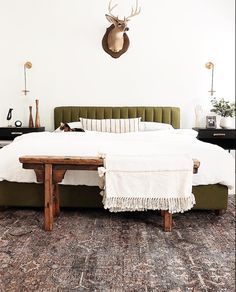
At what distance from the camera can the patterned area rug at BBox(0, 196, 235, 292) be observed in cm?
150

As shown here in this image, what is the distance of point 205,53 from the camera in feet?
13.4

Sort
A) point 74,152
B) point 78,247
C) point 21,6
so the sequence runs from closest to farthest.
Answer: point 78,247, point 74,152, point 21,6

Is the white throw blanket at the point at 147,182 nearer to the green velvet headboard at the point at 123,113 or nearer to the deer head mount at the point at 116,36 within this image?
the green velvet headboard at the point at 123,113

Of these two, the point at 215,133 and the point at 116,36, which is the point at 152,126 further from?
the point at 116,36

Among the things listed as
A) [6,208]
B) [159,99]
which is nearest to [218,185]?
[6,208]

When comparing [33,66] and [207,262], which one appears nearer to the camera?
[207,262]

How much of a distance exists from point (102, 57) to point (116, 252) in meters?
2.85

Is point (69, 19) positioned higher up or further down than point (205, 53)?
higher up

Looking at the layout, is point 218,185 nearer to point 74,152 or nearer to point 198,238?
point 198,238

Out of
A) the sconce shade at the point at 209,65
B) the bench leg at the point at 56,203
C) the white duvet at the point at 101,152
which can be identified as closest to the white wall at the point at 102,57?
the sconce shade at the point at 209,65

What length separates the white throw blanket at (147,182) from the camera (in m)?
2.03

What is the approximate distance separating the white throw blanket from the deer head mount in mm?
2304

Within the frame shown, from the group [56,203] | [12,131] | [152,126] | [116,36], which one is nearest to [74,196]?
[56,203]

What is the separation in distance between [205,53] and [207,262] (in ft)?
9.87
